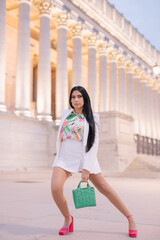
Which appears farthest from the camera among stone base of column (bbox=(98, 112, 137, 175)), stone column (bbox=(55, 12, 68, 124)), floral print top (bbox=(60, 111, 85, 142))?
stone column (bbox=(55, 12, 68, 124))

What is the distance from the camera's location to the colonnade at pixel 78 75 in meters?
32.3

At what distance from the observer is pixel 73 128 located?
18.3ft

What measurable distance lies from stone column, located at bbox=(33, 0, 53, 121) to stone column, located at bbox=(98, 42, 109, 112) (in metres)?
13.0

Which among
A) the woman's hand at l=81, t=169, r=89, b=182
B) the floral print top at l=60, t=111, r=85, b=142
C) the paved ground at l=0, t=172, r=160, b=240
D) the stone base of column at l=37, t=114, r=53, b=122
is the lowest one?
the paved ground at l=0, t=172, r=160, b=240

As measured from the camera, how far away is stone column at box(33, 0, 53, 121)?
3503 centimetres

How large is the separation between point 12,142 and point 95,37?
24.2 meters

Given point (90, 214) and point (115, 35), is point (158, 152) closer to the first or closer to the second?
point (115, 35)

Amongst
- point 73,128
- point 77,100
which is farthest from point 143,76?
point 73,128

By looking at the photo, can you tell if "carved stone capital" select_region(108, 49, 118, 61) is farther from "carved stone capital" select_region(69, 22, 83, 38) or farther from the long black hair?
the long black hair

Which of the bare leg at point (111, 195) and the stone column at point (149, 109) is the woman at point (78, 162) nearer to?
the bare leg at point (111, 195)

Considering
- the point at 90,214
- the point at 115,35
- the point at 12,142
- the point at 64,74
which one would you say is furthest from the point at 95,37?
the point at 90,214

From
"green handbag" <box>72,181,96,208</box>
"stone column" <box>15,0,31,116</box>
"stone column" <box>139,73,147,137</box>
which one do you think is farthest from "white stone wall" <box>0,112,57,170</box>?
"stone column" <box>139,73,147,137</box>

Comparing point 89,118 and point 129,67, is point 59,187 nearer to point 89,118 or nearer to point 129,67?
point 89,118

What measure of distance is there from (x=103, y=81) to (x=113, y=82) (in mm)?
3799
